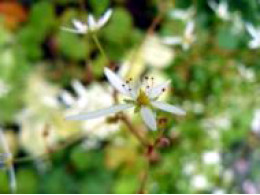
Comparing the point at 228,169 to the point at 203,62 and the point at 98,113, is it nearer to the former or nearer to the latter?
the point at 203,62

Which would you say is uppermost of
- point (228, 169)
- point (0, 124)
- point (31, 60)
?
point (31, 60)

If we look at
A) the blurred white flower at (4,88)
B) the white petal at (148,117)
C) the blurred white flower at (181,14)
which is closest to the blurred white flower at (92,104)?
the blurred white flower at (4,88)

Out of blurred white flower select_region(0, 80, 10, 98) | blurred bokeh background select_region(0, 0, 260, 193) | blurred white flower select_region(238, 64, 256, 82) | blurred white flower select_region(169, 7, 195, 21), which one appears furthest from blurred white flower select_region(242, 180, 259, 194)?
blurred white flower select_region(0, 80, 10, 98)

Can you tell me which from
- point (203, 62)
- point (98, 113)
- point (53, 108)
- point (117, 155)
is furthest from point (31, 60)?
point (98, 113)

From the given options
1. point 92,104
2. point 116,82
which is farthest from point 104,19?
point 92,104

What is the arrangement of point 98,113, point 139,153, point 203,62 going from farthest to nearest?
point 139,153, point 203,62, point 98,113
